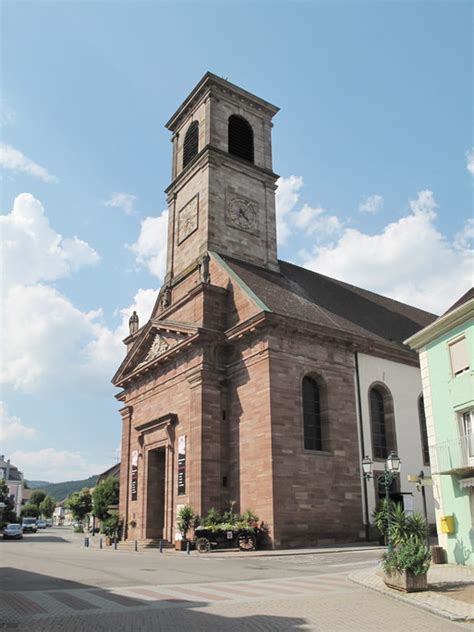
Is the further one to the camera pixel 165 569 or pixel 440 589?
pixel 165 569

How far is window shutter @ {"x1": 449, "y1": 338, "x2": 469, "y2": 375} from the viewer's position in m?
18.1

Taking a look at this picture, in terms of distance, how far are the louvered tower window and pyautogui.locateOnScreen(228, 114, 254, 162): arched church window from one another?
16958 mm

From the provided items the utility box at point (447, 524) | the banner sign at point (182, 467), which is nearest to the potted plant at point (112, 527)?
the banner sign at point (182, 467)

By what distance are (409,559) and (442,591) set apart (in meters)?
0.88

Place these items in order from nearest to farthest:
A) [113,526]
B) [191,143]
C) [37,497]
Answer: [113,526], [191,143], [37,497]

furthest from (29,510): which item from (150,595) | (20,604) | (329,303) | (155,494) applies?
(20,604)

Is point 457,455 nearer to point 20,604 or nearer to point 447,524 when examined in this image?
point 447,524

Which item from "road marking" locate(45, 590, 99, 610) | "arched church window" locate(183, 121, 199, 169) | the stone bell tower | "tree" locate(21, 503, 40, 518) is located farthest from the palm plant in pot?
"tree" locate(21, 503, 40, 518)

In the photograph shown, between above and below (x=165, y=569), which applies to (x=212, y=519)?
above

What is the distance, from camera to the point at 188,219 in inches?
1442

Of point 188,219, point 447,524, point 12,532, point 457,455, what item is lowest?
point 12,532

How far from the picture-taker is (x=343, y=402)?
28.9m

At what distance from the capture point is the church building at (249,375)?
2647cm

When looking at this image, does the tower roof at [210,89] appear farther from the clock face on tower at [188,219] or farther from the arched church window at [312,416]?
the arched church window at [312,416]
